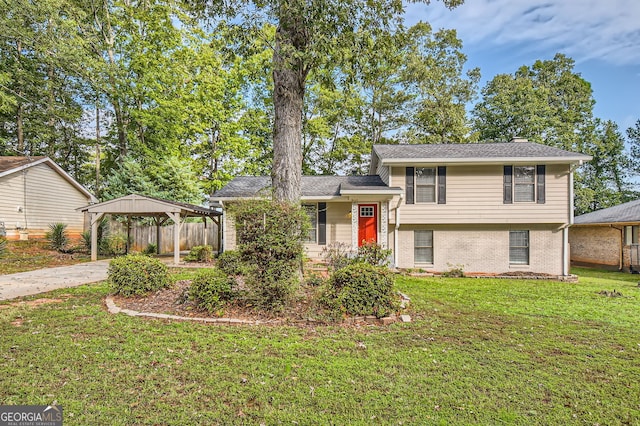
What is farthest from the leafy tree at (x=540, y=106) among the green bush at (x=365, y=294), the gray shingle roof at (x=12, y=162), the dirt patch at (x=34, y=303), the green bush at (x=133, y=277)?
the gray shingle roof at (x=12, y=162)

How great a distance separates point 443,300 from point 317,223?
6868mm

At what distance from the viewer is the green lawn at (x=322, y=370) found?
271 cm

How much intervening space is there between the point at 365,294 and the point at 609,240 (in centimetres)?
1739

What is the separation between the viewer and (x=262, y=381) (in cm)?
318

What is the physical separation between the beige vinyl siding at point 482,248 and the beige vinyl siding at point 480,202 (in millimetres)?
456

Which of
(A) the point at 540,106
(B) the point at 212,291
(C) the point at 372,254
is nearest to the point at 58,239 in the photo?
(B) the point at 212,291


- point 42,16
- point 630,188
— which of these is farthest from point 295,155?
point 630,188

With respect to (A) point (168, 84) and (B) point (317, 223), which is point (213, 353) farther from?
(A) point (168, 84)

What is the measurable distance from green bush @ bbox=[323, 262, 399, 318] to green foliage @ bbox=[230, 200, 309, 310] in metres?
0.81

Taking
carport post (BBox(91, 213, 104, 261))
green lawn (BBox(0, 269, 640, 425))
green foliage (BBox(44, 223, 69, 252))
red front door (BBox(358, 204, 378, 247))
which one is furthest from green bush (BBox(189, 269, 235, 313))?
green foliage (BBox(44, 223, 69, 252))

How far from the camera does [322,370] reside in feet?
11.3

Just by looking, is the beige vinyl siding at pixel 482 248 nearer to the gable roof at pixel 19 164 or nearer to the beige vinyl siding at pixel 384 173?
the beige vinyl siding at pixel 384 173

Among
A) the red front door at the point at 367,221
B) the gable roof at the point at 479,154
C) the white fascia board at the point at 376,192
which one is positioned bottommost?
the red front door at the point at 367,221

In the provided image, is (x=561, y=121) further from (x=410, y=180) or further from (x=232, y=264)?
(x=232, y=264)
